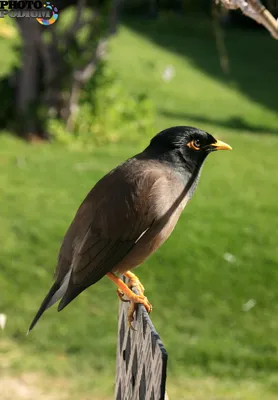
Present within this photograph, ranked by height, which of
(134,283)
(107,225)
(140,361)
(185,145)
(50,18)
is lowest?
(134,283)

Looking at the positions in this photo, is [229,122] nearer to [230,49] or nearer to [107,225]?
[230,49]

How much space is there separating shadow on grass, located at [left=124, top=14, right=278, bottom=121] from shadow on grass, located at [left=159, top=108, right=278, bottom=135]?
1.87 meters

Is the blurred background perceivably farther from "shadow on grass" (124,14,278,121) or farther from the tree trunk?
"shadow on grass" (124,14,278,121)

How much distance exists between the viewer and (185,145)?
8.77 feet

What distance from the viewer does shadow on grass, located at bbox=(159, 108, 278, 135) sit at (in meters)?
14.1

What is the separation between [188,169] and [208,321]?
12.8 feet

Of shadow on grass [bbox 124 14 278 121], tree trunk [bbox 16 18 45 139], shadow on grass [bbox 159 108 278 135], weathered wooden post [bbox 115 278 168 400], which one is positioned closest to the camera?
weathered wooden post [bbox 115 278 168 400]

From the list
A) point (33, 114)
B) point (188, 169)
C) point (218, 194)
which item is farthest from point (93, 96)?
point (188, 169)

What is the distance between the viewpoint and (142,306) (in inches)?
99.7

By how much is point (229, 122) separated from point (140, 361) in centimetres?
1250

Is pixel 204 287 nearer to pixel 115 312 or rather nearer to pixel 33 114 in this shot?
pixel 115 312

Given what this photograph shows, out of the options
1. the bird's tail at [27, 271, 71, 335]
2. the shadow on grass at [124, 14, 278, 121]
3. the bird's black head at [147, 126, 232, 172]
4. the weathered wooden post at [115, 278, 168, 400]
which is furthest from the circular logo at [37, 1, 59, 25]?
the shadow on grass at [124, 14, 278, 121]

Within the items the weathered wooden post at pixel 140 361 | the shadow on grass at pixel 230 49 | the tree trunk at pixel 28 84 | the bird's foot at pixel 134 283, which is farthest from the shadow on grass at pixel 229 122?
the weathered wooden post at pixel 140 361

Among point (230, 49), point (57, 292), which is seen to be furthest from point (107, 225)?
point (230, 49)
